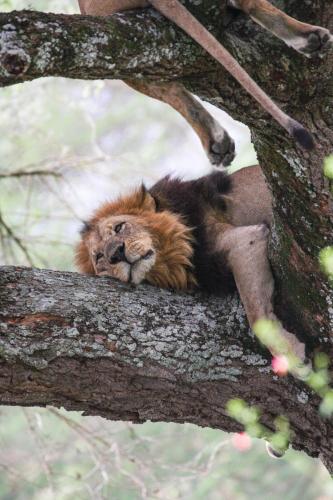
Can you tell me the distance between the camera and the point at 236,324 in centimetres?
443

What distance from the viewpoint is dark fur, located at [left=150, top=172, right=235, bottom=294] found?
512 cm

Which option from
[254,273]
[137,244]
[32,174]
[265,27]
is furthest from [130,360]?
[32,174]

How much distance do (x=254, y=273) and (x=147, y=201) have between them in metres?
1.19

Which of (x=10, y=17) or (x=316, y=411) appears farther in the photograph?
(x=316, y=411)

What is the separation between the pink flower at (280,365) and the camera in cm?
416

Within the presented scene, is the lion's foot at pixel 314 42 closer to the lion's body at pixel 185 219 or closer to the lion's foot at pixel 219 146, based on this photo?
the lion's body at pixel 185 219

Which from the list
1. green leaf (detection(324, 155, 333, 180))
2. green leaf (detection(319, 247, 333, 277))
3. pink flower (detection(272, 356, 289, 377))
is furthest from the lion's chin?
green leaf (detection(324, 155, 333, 180))

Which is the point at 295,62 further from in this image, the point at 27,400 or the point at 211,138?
the point at 27,400

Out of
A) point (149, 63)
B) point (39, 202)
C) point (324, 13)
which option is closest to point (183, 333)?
point (149, 63)

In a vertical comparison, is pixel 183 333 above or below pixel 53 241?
above

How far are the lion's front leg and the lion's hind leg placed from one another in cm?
109

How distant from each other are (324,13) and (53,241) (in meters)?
2.80

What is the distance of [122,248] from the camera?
5168 millimetres

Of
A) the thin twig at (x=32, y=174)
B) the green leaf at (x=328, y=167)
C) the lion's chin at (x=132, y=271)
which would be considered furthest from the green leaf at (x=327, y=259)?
the thin twig at (x=32, y=174)
